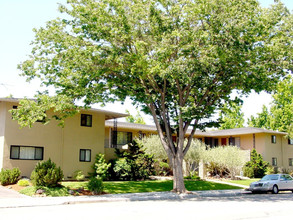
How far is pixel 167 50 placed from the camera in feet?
59.1

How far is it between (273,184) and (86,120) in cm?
1552

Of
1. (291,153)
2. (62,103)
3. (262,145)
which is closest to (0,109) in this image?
(62,103)

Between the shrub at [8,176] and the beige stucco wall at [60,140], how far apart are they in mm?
1644

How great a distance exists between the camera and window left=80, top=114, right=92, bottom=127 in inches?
1182

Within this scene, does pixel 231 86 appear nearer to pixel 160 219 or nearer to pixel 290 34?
pixel 290 34

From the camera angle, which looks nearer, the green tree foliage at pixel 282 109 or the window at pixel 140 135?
the window at pixel 140 135

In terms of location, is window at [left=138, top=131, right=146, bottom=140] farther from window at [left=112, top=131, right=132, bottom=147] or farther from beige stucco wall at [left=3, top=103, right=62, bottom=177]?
beige stucco wall at [left=3, top=103, right=62, bottom=177]

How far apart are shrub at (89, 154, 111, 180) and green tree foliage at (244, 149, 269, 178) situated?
17.1 meters

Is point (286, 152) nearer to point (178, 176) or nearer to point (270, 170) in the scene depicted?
point (270, 170)

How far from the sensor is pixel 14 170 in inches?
945

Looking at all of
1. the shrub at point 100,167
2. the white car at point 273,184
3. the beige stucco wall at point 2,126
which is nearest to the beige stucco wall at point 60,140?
the beige stucco wall at point 2,126

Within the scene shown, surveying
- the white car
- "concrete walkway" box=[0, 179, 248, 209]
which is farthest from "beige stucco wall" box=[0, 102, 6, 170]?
the white car

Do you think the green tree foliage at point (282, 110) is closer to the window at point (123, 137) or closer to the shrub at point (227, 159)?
the shrub at point (227, 159)

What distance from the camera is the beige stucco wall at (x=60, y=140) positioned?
2586 centimetres
